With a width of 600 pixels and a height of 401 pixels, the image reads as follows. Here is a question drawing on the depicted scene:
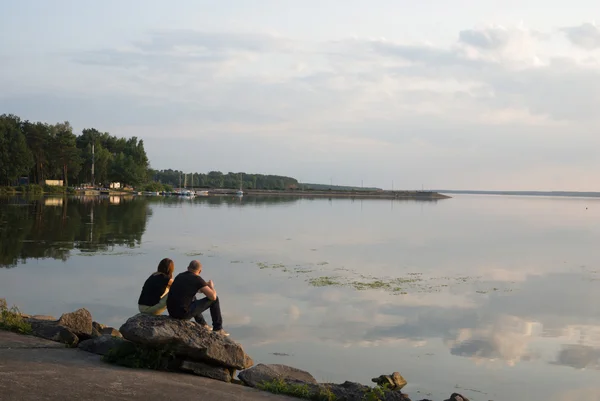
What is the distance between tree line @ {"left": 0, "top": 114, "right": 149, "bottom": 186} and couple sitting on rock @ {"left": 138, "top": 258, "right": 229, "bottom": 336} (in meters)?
97.7

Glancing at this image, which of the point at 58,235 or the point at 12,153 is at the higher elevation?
the point at 12,153

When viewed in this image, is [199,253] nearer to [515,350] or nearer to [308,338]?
[308,338]

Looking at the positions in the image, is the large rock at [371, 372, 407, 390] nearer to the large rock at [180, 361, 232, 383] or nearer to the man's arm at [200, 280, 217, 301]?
the large rock at [180, 361, 232, 383]

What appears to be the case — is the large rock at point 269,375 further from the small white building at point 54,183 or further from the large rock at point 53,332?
the small white building at point 54,183

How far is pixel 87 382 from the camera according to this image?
27.2 feet

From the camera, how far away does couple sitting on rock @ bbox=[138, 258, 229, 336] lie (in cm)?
1021

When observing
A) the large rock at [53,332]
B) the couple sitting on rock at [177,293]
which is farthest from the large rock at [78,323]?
the couple sitting on rock at [177,293]

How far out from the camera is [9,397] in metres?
7.32

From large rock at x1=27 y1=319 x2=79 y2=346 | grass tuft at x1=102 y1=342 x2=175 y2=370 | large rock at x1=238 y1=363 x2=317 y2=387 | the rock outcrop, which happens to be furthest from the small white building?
large rock at x1=238 y1=363 x2=317 y2=387

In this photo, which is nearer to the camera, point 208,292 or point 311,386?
point 311,386

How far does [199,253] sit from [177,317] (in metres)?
21.5

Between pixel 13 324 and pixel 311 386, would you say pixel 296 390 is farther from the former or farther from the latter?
→ pixel 13 324

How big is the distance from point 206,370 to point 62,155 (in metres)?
117

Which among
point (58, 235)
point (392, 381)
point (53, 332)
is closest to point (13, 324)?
point (53, 332)
